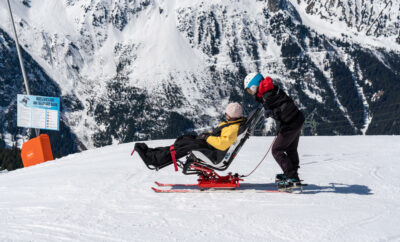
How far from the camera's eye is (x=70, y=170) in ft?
31.2

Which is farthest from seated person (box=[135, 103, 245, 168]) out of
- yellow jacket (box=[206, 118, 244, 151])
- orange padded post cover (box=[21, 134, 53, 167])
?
orange padded post cover (box=[21, 134, 53, 167])

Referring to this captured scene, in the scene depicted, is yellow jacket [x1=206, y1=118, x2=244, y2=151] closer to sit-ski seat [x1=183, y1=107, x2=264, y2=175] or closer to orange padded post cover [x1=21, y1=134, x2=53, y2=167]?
sit-ski seat [x1=183, y1=107, x2=264, y2=175]

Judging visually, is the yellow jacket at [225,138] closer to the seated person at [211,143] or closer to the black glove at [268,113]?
the seated person at [211,143]

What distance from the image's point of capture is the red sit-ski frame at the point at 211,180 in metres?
7.37

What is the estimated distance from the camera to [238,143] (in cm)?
716

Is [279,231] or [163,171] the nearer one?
[279,231]

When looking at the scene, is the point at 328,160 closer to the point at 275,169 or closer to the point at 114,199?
the point at 275,169

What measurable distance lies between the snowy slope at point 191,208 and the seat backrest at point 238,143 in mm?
581

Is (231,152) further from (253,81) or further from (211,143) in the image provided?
(253,81)

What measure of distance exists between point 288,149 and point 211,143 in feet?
4.69

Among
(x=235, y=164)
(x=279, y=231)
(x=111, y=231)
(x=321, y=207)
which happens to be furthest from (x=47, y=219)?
(x=235, y=164)

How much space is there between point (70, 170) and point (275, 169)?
197 inches

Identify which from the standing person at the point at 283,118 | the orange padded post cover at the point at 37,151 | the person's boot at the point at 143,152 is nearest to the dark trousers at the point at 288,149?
the standing person at the point at 283,118

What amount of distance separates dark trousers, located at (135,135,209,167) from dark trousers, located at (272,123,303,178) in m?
1.26
